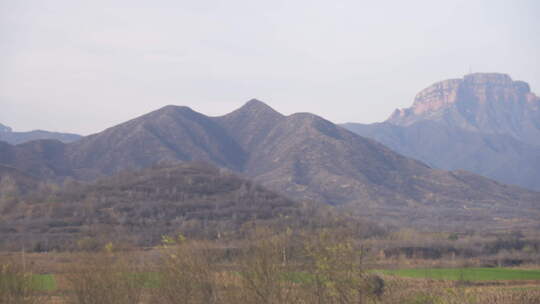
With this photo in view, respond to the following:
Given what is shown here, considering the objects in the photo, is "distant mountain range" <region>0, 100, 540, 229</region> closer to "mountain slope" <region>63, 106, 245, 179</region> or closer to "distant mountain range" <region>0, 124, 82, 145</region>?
"mountain slope" <region>63, 106, 245, 179</region>

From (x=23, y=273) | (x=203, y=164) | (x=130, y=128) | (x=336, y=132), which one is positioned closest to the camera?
(x=23, y=273)

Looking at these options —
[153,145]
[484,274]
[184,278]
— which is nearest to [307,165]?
[153,145]

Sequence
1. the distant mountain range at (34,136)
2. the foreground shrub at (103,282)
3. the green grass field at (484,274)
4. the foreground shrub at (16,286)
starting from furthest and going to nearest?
the distant mountain range at (34,136) < the green grass field at (484,274) < the foreground shrub at (103,282) < the foreground shrub at (16,286)

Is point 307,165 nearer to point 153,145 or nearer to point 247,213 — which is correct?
point 153,145

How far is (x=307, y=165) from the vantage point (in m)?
119

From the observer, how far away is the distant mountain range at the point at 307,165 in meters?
105

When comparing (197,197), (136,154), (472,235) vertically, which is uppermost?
(136,154)

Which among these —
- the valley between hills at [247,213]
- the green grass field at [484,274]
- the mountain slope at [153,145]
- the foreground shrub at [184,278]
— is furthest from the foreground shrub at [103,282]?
the mountain slope at [153,145]

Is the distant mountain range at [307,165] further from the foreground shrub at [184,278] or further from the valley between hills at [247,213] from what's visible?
the foreground shrub at [184,278]

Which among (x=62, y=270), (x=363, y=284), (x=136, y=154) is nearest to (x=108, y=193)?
(x=136, y=154)

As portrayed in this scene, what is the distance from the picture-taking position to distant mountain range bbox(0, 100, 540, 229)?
344 feet

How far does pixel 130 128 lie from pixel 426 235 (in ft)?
261

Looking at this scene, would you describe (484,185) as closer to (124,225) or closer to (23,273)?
(124,225)

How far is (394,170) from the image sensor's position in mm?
128750
